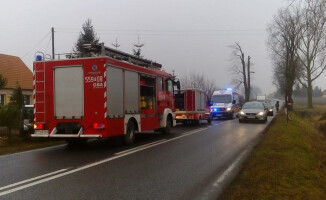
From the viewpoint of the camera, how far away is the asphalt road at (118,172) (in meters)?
6.29

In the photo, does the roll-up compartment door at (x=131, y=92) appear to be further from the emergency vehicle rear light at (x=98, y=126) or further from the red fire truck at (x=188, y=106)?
the red fire truck at (x=188, y=106)

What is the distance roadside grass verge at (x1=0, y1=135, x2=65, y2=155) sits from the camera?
12531mm

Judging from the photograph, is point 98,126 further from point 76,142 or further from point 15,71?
point 15,71

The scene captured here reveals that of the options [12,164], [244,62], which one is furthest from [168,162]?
[244,62]

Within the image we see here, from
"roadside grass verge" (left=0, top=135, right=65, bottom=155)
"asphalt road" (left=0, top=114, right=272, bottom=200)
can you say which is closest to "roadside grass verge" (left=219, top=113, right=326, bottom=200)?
"asphalt road" (left=0, top=114, right=272, bottom=200)

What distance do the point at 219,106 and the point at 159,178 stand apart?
26568mm

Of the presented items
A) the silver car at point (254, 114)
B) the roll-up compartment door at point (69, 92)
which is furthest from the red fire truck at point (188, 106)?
the roll-up compartment door at point (69, 92)

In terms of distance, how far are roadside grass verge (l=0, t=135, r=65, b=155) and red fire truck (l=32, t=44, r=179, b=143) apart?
105 centimetres

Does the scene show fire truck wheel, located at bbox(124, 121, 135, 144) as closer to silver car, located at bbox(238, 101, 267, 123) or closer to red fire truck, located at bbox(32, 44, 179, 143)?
red fire truck, located at bbox(32, 44, 179, 143)

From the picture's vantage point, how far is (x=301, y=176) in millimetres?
7590

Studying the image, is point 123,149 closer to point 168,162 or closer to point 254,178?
point 168,162

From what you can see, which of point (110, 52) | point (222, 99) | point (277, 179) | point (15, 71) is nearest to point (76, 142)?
point (110, 52)

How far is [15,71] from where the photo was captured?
117 feet

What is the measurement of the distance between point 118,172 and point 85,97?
14.2ft
